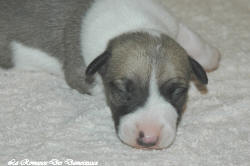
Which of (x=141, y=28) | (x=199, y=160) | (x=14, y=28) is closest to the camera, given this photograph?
(x=199, y=160)

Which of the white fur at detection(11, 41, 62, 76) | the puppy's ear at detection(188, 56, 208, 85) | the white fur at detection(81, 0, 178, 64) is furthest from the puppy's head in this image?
the white fur at detection(11, 41, 62, 76)

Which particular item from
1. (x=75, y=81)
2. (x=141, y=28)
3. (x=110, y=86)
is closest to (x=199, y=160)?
(x=110, y=86)

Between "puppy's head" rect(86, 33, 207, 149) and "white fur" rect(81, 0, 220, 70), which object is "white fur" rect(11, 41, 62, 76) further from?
"puppy's head" rect(86, 33, 207, 149)

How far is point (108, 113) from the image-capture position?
5.26 m

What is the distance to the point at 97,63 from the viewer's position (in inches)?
183

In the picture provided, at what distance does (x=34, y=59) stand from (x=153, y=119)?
220 cm

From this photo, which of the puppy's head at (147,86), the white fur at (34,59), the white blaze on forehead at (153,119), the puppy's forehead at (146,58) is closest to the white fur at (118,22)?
the puppy's forehead at (146,58)

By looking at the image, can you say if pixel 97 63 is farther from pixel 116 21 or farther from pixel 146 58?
pixel 116 21

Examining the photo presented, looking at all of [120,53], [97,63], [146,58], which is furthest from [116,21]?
[146,58]

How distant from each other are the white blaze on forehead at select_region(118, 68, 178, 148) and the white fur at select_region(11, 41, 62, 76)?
1.78 metres

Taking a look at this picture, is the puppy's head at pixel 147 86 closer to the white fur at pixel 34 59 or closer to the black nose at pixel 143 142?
the black nose at pixel 143 142

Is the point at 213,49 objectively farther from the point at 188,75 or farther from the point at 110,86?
the point at 110,86

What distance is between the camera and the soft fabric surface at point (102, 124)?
4.56 meters

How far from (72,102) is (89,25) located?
34.3 inches
